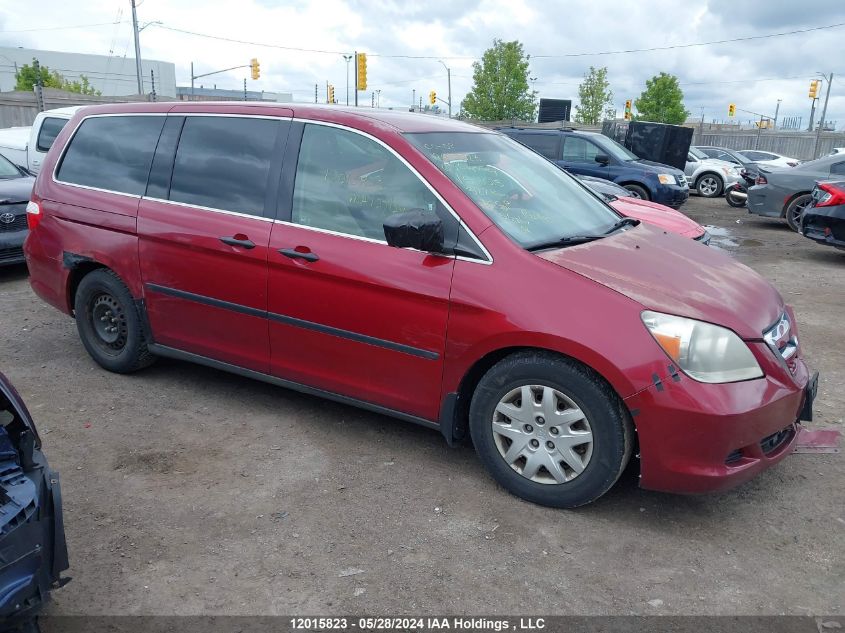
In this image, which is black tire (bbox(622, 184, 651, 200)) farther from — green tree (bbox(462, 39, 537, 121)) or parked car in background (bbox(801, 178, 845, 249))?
green tree (bbox(462, 39, 537, 121))

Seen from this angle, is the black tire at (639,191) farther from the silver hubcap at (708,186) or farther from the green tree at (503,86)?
the green tree at (503,86)

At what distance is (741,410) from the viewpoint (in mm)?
3092

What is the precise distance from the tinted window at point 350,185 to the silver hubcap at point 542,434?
107 cm

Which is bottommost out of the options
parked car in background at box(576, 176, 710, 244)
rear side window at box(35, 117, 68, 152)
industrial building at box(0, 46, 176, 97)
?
parked car in background at box(576, 176, 710, 244)

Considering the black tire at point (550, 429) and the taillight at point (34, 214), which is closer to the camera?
the black tire at point (550, 429)

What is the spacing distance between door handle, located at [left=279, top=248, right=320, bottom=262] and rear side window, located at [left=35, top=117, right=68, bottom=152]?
9.58 metres

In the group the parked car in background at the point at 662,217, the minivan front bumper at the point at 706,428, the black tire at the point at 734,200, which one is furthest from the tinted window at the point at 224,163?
the black tire at the point at 734,200

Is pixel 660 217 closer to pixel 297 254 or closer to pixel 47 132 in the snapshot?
pixel 297 254

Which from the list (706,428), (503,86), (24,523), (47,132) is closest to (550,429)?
(706,428)

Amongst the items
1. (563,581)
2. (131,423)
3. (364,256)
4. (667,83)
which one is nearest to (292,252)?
(364,256)

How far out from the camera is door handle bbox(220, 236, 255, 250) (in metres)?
4.09

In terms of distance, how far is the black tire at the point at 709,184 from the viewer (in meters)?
20.0

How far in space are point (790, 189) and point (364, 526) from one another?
1167cm

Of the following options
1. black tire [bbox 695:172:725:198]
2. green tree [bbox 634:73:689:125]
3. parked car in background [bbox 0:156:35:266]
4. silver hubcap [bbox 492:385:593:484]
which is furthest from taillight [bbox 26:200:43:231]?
green tree [bbox 634:73:689:125]
